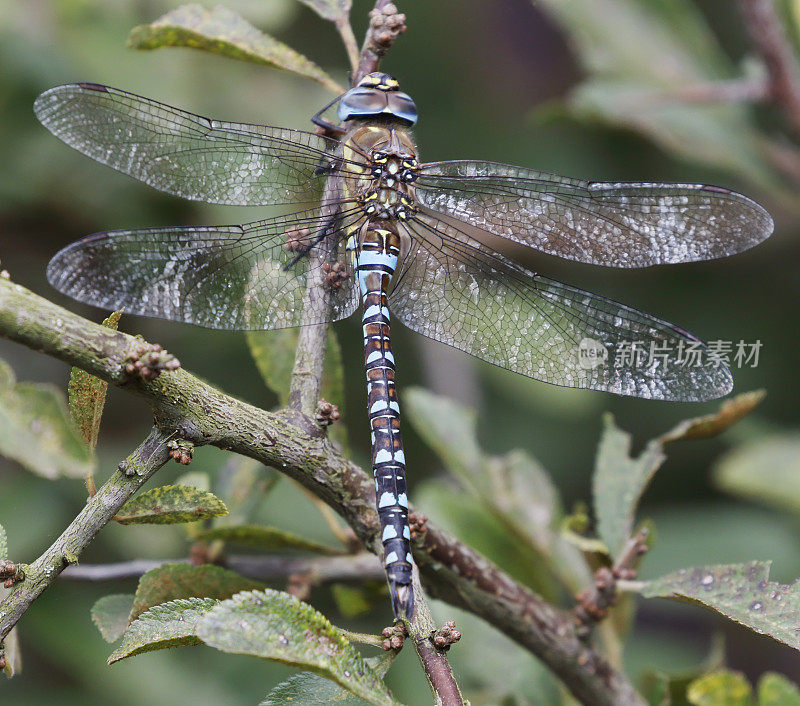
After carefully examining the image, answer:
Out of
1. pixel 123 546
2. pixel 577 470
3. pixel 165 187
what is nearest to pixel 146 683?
pixel 123 546

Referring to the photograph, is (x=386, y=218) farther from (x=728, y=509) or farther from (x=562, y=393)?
(x=728, y=509)

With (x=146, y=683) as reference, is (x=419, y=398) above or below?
above

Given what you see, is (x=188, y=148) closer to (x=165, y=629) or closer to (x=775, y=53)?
(x=165, y=629)

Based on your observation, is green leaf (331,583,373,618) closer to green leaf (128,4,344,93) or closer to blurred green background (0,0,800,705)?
blurred green background (0,0,800,705)

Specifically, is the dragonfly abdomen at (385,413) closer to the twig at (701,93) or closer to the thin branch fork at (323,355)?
the thin branch fork at (323,355)

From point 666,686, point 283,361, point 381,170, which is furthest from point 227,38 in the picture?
point 666,686

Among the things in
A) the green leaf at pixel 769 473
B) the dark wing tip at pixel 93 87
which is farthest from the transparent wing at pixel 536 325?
the dark wing tip at pixel 93 87
